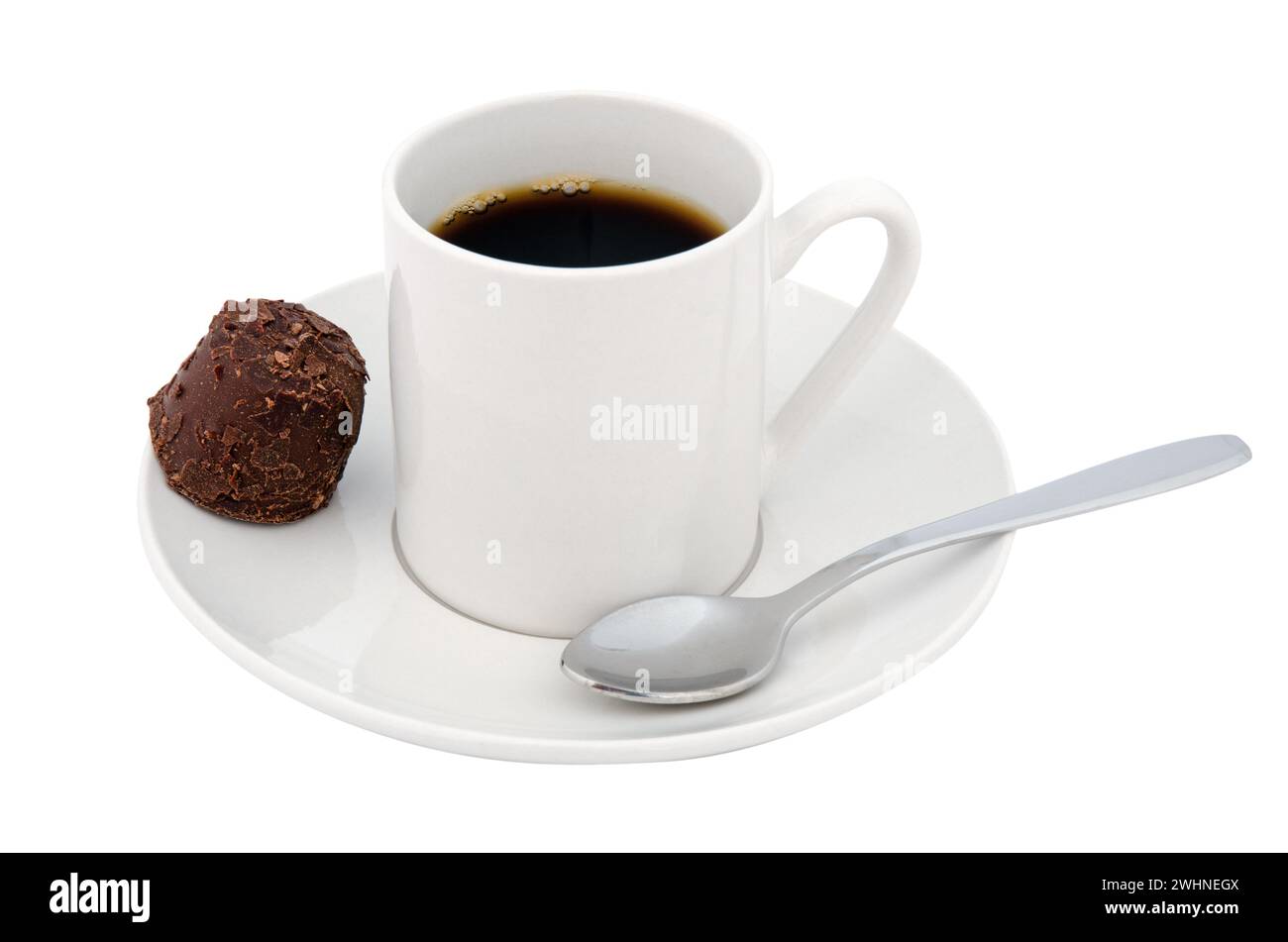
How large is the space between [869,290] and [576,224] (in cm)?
46

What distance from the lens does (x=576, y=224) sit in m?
2.62

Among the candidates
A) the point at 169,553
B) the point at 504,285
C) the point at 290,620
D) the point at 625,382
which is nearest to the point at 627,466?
the point at 625,382

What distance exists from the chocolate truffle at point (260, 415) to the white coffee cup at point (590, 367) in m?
0.14

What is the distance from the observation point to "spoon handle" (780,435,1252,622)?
2.47m

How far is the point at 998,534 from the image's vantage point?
2.51 m

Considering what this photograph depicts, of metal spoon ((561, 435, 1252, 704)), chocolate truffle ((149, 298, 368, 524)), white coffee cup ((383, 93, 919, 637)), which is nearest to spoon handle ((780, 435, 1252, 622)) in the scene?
metal spoon ((561, 435, 1252, 704))

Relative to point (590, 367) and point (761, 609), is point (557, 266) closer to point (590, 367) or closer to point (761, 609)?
point (590, 367)

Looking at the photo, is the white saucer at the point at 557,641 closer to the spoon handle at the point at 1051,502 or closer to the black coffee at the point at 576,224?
the spoon handle at the point at 1051,502

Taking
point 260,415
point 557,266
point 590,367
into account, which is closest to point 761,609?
point 590,367

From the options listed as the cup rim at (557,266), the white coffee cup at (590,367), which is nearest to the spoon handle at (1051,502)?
the white coffee cup at (590,367)

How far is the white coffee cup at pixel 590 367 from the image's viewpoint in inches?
88.6

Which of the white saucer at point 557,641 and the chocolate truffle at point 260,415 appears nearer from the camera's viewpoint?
the white saucer at point 557,641

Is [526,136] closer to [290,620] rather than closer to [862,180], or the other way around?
[862,180]

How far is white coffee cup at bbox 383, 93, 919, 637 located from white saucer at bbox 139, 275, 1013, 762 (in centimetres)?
10
